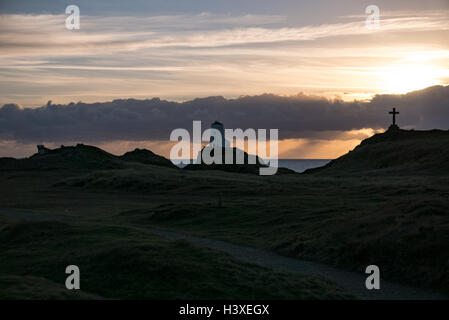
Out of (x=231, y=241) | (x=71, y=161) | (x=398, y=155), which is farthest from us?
(x=71, y=161)

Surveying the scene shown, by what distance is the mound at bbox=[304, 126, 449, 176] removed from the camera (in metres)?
104

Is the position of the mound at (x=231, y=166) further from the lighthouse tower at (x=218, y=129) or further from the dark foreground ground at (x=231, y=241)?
the dark foreground ground at (x=231, y=241)

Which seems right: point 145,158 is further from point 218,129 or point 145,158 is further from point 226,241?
point 226,241

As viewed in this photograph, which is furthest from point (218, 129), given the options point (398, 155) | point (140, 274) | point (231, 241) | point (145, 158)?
point (140, 274)

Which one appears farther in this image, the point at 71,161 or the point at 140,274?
the point at 71,161

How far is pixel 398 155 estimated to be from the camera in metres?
120

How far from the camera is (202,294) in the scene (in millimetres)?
25109

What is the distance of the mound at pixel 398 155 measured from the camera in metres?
104

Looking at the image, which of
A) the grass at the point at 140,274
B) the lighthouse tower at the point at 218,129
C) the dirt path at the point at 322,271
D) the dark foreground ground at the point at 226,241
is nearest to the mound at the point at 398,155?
the lighthouse tower at the point at 218,129
